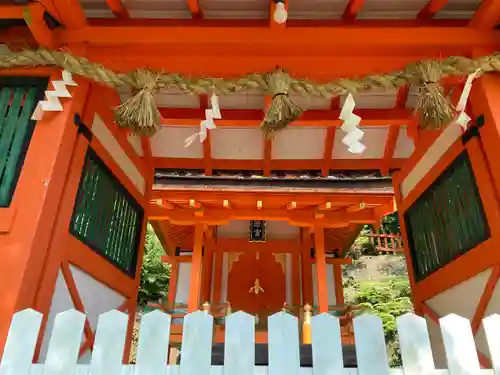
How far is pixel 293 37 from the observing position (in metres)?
3.10

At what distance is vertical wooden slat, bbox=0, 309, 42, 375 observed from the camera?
1.71m

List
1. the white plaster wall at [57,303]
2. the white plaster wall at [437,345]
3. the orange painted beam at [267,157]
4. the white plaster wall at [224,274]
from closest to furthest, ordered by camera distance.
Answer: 1. the white plaster wall at [57,303]
2. the white plaster wall at [437,345]
3. the orange painted beam at [267,157]
4. the white plaster wall at [224,274]

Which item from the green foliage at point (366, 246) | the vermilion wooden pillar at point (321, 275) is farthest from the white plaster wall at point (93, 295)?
the green foliage at point (366, 246)

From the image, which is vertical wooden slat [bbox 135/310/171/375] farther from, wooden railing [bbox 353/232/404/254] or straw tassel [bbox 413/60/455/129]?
wooden railing [bbox 353/232/404/254]

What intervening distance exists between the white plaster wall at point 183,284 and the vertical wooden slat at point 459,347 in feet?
28.4

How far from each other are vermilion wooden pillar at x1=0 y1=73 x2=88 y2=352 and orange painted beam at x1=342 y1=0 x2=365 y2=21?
226 cm

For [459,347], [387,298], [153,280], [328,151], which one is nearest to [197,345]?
[459,347]

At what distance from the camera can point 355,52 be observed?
318cm

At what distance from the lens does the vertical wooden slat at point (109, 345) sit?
170cm

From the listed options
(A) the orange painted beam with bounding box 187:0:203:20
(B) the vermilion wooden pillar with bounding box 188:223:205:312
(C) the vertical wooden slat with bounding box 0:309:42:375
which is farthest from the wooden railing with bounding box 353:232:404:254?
(C) the vertical wooden slat with bounding box 0:309:42:375

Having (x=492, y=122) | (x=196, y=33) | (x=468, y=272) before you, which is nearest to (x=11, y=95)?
(x=196, y=33)

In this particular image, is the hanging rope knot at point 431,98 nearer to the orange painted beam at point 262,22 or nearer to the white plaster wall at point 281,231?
the orange painted beam at point 262,22

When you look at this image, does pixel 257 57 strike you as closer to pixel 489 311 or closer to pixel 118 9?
pixel 118 9

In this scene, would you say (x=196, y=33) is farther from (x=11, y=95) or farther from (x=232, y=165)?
(x=232, y=165)
